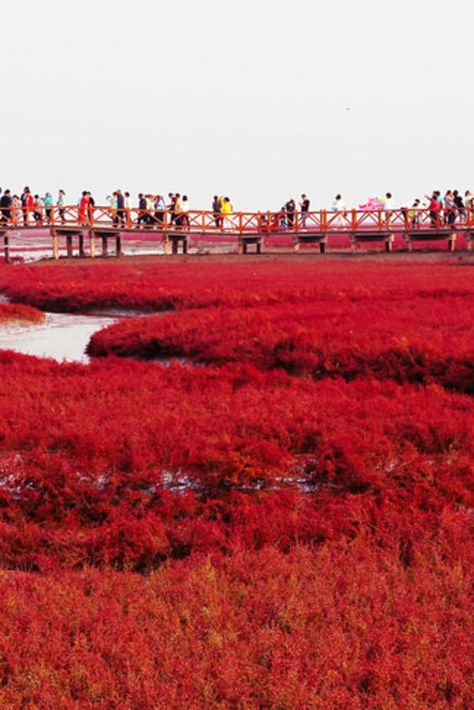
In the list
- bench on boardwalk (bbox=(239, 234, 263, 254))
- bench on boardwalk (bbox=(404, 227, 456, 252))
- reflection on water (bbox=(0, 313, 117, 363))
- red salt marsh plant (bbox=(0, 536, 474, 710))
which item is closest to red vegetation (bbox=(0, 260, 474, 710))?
red salt marsh plant (bbox=(0, 536, 474, 710))

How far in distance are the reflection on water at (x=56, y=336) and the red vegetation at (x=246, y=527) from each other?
9.57 ft

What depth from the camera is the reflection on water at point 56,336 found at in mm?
19856

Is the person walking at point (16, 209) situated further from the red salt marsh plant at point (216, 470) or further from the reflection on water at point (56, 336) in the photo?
the red salt marsh plant at point (216, 470)

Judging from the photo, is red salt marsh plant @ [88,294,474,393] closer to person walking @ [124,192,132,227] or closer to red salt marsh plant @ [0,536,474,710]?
red salt marsh plant @ [0,536,474,710]

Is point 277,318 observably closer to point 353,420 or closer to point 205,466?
point 353,420

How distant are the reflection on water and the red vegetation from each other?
292 cm

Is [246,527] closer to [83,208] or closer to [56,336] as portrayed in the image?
[56,336]

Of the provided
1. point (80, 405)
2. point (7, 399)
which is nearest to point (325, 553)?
point (80, 405)

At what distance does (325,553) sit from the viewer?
6.91 m

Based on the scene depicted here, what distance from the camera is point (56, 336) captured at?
22812mm

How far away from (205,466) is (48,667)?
14.3 feet

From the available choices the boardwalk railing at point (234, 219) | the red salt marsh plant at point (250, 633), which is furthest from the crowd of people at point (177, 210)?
the red salt marsh plant at point (250, 633)

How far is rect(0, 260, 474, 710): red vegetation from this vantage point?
197 inches

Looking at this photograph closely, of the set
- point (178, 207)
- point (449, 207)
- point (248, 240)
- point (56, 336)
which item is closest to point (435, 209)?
point (449, 207)
